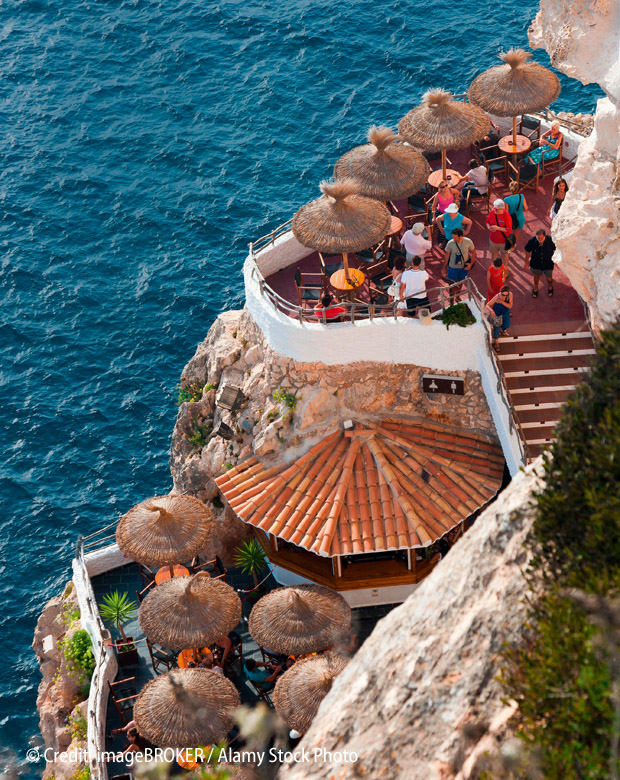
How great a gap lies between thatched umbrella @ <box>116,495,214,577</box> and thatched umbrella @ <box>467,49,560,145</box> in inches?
631

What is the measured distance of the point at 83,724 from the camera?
3183 centimetres

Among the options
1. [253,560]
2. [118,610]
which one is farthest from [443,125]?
[118,610]

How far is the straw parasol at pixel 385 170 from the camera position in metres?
31.4

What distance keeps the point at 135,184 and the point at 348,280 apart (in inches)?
1020

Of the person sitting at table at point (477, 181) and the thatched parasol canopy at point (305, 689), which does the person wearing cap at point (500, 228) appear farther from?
the thatched parasol canopy at point (305, 689)

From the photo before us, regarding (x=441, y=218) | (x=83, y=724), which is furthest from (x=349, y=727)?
(x=441, y=218)

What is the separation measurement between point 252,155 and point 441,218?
24233 millimetres

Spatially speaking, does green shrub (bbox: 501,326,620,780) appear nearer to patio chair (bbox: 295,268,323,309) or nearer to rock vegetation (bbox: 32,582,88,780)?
patio chair (bbox: 295,268,323,309)

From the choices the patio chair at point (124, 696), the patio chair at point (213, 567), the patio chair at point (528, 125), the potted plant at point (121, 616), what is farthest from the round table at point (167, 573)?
the patio chair at point (528, 125)

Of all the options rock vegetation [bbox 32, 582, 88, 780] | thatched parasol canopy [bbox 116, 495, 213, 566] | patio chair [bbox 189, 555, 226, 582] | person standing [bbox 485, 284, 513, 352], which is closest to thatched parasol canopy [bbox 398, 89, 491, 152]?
person standing [bbox 485, 284, 513, 352]

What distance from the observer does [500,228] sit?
2962 centimetres

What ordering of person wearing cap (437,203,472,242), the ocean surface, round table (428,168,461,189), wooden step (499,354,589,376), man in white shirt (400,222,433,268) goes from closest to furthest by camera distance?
wooden step (499,354,589,376)
person wearing cap (437,203,472,242)
man in white shirt (400,222,433,268)
round table (428,168,461,189)
the ocean surface

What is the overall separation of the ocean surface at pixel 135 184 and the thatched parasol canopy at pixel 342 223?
Answer: 54.2ft

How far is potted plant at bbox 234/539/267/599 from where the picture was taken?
32875 millimetres
